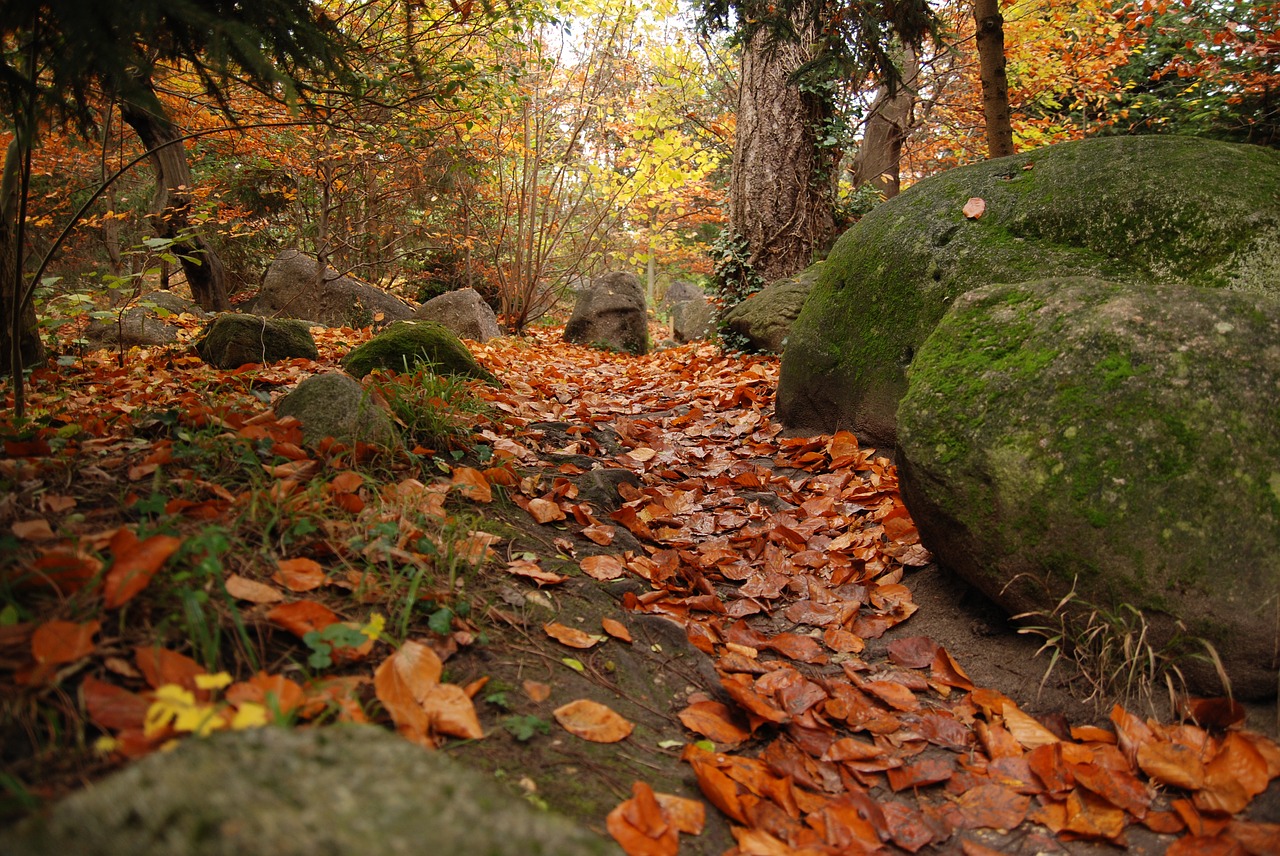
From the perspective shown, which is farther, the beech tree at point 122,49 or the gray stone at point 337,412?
the gray stone at point 337,412

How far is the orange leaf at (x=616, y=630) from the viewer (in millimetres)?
2125

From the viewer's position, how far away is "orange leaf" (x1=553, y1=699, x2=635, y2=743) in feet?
5.45

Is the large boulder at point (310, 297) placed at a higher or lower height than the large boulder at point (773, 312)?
higher

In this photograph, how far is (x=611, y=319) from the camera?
30.5 ft

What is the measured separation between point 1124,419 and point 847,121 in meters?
5.71

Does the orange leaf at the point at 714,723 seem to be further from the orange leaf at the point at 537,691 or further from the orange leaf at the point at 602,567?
the orange leaf at the point at 602,567

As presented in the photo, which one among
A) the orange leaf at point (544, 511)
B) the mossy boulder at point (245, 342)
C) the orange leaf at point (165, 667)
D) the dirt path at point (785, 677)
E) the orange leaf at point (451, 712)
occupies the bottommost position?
the dirt path at point (785, 677)

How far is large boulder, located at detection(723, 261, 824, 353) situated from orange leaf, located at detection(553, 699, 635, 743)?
14.8 feet

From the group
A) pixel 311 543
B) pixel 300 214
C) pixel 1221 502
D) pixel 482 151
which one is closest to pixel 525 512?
pixel 311 543

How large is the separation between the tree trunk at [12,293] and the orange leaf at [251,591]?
5.30 ft

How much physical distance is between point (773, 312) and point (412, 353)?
3340mm

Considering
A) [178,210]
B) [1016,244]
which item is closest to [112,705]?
[1016,244]

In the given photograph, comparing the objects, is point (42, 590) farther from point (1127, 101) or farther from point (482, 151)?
point (1127, 101)

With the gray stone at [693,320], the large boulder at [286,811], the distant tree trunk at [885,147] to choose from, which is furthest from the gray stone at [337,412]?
the gray stone at [693,320]
